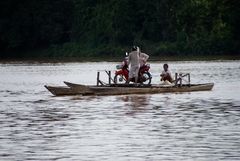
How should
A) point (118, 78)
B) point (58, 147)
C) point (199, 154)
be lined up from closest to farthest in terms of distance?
point (199, 154)
point (58, 147)
point (118, 78)

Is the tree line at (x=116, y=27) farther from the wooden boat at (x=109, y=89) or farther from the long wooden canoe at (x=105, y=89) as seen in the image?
the long wooden canoe at (x=105, y=89)

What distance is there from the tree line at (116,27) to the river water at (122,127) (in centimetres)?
4487

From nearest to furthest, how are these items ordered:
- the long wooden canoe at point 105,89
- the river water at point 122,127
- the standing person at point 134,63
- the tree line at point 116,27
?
the river water at point 122,127 < the long wooden canoe at point 105,89 < the standing person at point 134,63 < the tree line at point 116,27

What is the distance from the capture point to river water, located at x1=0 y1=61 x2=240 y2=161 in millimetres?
16203

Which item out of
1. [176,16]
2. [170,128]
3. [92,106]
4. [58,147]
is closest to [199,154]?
[58,147]

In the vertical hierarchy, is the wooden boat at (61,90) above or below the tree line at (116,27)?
below

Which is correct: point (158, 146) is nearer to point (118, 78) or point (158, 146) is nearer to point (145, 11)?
point (118, 78)

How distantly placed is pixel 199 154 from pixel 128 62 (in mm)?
15865

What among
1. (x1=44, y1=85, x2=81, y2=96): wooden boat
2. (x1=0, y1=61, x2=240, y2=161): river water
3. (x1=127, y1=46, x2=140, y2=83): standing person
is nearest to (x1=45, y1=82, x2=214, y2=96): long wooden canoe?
(x1=44, y1=85, x2=81, y2=96): wooden boat

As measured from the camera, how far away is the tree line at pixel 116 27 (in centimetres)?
7675

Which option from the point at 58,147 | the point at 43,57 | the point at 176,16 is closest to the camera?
the point at 58,147

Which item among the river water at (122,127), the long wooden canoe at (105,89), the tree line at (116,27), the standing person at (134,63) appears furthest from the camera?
the tree line at (116,27)

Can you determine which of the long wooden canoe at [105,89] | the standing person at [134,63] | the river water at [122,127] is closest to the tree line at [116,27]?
the standing person at [134,63]

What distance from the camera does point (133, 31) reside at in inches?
3196
